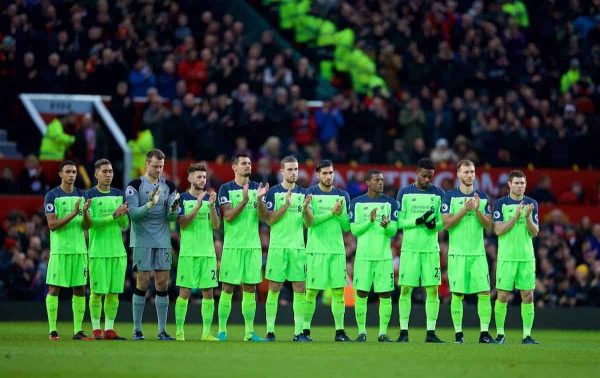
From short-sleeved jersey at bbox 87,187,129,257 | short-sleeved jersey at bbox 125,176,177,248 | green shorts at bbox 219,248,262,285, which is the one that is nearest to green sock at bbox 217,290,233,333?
green shorts at bbox 219,248,262,285

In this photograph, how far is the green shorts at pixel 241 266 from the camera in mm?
21062

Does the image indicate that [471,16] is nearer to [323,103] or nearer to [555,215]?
[323,103]

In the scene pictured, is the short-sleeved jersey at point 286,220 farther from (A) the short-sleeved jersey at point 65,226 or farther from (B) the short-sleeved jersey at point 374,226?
(A) the short-sleeved jersey at point 65,226

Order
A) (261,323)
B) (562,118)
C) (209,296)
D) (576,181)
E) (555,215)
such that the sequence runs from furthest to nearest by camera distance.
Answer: (562,118) → (576,181) → (555,215) → (261,323) → (209,296)

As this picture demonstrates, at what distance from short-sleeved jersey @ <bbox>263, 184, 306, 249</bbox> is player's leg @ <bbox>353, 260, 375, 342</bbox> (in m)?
0.94

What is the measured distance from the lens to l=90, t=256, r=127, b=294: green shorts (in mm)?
20984

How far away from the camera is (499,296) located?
21.4 metres

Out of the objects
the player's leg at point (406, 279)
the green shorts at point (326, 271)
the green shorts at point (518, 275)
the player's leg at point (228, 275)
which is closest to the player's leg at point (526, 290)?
the green shorts at point (518, 275)

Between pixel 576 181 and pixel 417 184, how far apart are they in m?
11.2

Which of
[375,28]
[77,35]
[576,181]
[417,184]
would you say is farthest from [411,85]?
[417,184]

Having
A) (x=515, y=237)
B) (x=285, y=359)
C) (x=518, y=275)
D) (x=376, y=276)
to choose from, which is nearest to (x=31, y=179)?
(x=376, y=276)

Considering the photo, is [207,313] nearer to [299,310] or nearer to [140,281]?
[140,281]

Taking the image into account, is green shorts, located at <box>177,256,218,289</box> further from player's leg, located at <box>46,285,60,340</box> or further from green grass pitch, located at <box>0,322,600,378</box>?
player's leg, located at <box>46,285,60,340</box>

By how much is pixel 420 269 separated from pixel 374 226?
943 mm
